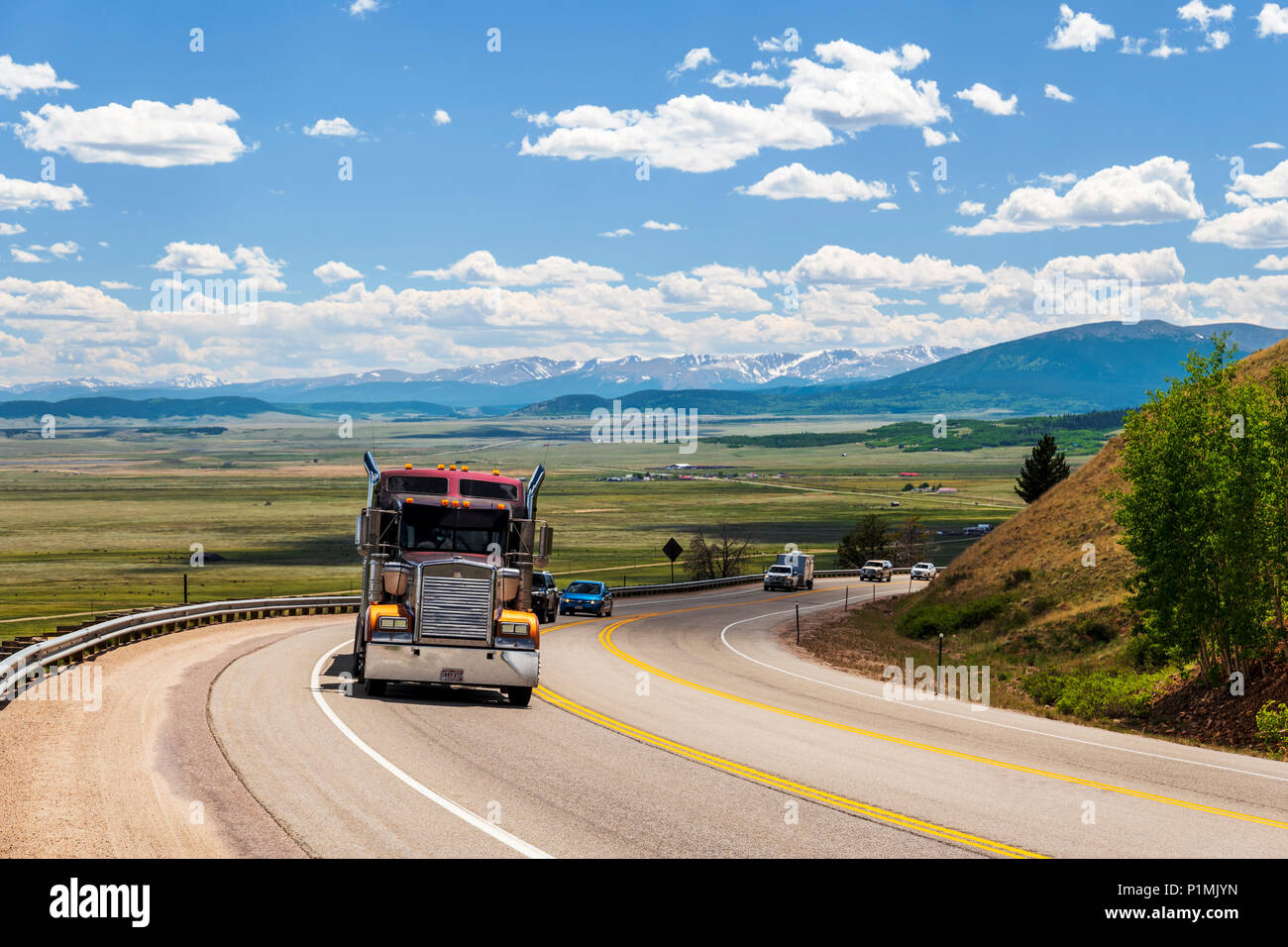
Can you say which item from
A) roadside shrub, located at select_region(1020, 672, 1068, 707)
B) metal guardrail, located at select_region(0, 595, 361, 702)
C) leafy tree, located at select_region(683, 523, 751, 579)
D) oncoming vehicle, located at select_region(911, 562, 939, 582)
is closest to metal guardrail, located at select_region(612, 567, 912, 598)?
oncoming vehicle, located at select_region(911, 562, 939, 582)

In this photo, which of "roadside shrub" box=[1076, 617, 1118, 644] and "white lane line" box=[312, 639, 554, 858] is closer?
"white lane line" box=[312, 639, 554, 858]

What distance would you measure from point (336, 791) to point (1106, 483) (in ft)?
139

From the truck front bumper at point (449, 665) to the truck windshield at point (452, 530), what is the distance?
1847 mm

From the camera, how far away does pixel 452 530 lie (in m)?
20.7

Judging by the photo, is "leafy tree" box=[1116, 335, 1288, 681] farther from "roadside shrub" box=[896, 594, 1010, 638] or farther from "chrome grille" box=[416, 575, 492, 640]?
"roadside shrub" box=[896, 594, 1010, 638]

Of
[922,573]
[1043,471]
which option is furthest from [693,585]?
[1043,471]

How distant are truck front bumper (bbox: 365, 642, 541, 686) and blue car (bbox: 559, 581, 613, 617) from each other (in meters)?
29.6

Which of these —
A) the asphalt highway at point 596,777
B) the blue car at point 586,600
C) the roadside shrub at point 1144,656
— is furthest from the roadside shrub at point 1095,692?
the blue car at point 586,600

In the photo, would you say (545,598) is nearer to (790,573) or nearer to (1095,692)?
(1095,692)

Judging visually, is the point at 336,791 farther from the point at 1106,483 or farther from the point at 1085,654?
the point at 1106,483

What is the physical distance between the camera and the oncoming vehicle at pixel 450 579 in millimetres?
19656

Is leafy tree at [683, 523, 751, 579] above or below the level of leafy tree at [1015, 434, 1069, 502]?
below

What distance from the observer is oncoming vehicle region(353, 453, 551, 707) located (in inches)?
774
